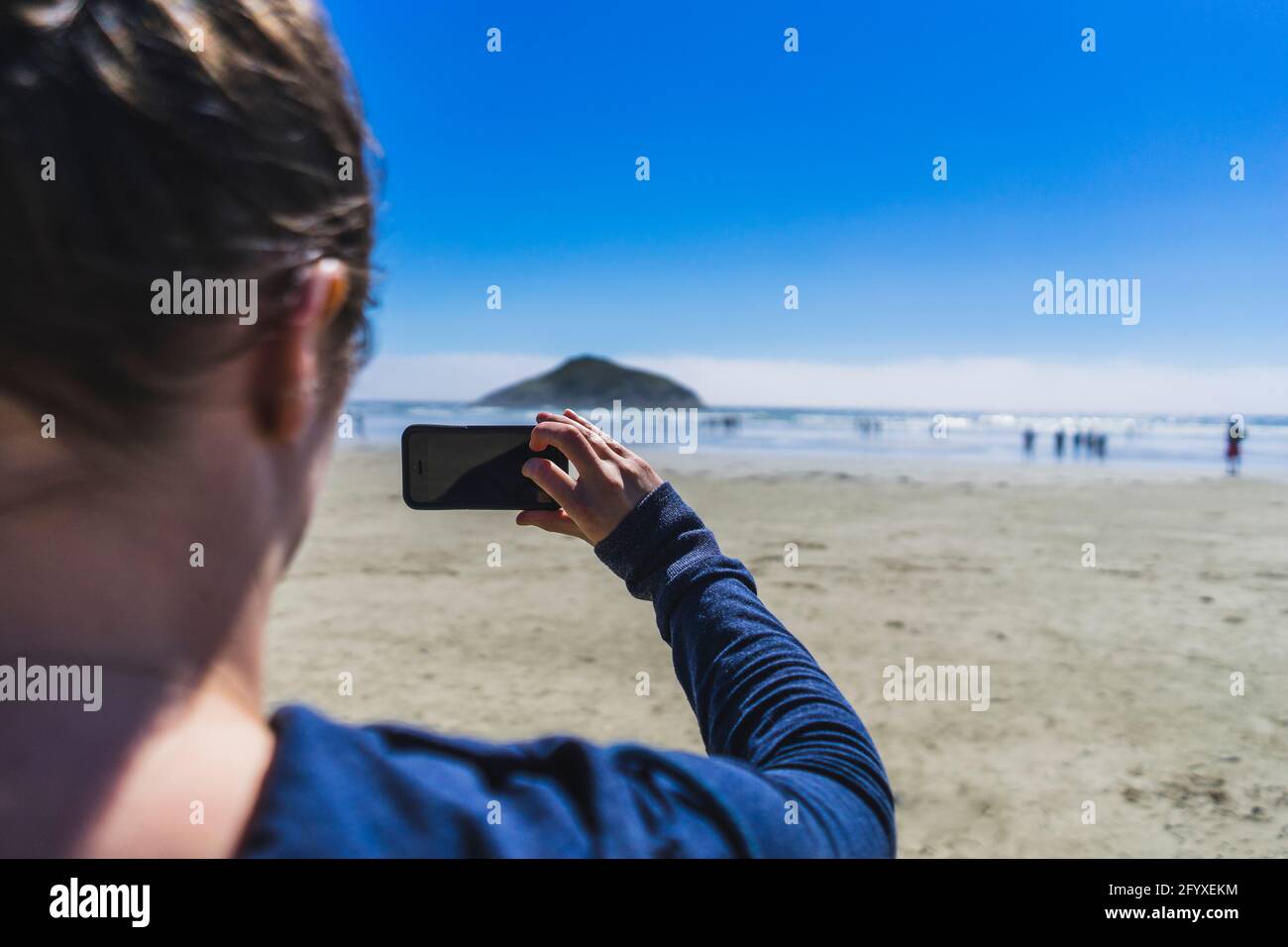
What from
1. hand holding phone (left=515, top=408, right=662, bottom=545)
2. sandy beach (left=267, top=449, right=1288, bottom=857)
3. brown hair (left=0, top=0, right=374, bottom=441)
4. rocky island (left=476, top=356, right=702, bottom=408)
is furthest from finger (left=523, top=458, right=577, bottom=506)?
rocky island (left=476, top=356, right=702, bottom=408)

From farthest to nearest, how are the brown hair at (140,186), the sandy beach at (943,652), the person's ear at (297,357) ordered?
the sandy beach at (943,652), the person's ear at (297,357), the brown hair at (140,186)

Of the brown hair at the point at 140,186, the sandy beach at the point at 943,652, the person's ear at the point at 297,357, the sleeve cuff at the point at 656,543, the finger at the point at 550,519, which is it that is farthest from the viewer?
the sandy beach at the point at 943,652

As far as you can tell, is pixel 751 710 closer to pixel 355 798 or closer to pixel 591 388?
pixel 355 798

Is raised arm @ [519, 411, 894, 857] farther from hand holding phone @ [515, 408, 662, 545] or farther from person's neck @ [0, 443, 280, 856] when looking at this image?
person's neck @ [0, 443, 280, 856]

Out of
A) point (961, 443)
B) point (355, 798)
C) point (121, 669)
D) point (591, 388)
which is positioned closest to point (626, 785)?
point (355, 798)

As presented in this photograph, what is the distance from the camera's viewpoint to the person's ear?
0.69 metres

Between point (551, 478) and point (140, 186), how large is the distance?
0.73 m

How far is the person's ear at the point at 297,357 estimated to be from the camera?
686mm

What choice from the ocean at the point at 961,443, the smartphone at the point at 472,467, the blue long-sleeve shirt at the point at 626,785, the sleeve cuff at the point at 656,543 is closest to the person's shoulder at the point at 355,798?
the blue long-sleeve shirt at the point at 626,785

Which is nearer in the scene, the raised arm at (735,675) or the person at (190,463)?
the person at (190,463)

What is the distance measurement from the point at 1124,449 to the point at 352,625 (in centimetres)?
3361

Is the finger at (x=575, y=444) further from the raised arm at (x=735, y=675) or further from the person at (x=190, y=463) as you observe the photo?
the person at (x=190, y=463)

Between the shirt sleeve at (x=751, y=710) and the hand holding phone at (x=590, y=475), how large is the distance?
3cm
